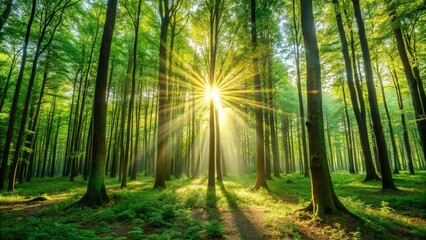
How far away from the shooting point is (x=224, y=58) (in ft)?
53.6

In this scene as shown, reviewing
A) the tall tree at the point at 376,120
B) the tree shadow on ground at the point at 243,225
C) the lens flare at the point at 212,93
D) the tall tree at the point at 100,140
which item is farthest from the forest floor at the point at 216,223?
the lens flare at the point at 212,93

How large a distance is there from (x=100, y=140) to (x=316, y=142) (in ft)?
25.5

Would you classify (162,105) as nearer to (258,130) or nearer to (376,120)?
(258,130)

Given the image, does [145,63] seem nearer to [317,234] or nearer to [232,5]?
[232,5]

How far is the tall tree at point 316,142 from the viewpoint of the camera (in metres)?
5.40

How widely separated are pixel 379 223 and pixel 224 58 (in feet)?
46.0

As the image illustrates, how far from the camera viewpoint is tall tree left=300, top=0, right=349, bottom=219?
5.40m

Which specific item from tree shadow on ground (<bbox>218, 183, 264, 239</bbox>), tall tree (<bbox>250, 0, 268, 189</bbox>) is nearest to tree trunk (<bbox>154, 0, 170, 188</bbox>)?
tall tree (<bbox>250, 0, 268, 189</bbox>)

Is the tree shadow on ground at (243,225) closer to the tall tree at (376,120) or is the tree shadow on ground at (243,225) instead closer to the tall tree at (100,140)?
the tall tree at (100,140)

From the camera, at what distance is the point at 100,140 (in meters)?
8.09

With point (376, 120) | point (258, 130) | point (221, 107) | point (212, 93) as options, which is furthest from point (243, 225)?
point (221, 107)

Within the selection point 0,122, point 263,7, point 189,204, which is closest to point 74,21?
point 0,122

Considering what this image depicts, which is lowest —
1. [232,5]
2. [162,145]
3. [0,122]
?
[162,145]

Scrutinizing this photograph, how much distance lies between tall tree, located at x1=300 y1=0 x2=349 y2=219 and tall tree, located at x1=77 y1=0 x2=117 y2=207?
24.5 ft
